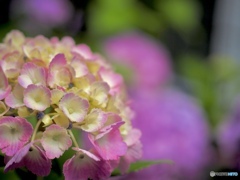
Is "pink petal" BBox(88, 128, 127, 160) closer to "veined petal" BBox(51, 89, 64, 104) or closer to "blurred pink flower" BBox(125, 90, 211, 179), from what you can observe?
"veined petal" BBox(51, 89, 64, 104)

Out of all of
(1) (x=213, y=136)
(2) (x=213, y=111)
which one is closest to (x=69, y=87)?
(1) (x=213, y=136)

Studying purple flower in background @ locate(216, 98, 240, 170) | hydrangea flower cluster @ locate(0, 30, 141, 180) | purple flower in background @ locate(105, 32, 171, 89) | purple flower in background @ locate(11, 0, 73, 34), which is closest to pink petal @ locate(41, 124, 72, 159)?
hydrangea flower cluster @ locate(0, 30, 141, 180)

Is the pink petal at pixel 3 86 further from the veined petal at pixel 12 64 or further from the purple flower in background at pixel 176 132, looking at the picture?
the purple flower in background at pixel 176 132

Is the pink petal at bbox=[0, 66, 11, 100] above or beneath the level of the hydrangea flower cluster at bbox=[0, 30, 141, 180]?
above

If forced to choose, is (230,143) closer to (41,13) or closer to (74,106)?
(74,106)

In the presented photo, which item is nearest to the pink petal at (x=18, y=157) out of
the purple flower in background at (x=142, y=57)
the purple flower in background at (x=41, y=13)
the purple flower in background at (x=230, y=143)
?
the purple flower in background at (x=230, y=143)

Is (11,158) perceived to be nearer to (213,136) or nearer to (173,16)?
(213,136)

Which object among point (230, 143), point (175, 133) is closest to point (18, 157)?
point (230, 143)
